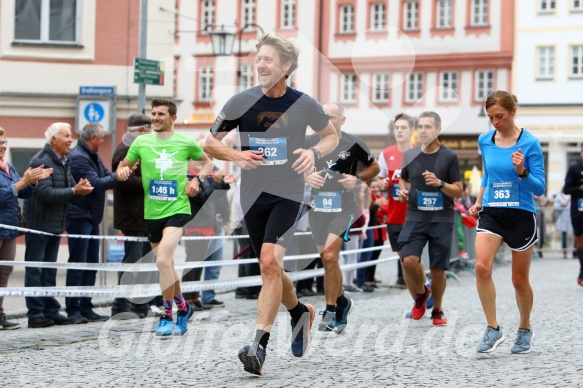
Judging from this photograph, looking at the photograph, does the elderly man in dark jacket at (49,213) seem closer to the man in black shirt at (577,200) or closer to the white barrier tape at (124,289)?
the white barrier tape at (124,289)

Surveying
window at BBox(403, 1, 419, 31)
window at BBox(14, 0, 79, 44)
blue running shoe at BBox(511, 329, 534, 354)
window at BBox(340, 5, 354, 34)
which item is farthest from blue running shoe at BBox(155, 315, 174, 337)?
window at BBox(340, 5, 354, 34)

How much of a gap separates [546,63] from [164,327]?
44.5m

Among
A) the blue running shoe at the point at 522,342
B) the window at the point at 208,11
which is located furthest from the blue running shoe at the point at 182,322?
the window at the point at 208,11

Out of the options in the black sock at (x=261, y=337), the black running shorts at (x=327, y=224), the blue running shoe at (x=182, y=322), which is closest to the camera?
the black sock at (x=261, y=337)

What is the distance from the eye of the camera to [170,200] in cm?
985

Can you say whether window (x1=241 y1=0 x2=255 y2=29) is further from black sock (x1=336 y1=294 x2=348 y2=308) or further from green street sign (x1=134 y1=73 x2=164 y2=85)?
black sock (x1=336 y1=294 x2=348 y2=308)

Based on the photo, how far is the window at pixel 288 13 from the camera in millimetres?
53750

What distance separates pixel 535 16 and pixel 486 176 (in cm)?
4505

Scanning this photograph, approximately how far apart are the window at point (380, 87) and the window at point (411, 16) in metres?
3.25

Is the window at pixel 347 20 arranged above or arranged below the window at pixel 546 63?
above

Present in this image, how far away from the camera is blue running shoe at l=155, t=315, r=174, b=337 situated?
9438 mm

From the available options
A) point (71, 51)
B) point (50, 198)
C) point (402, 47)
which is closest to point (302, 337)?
point (50, 198)

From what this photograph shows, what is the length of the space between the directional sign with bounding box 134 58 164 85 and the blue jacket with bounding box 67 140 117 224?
477 centimetres

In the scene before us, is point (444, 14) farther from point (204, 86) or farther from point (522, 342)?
point (522, 342)
